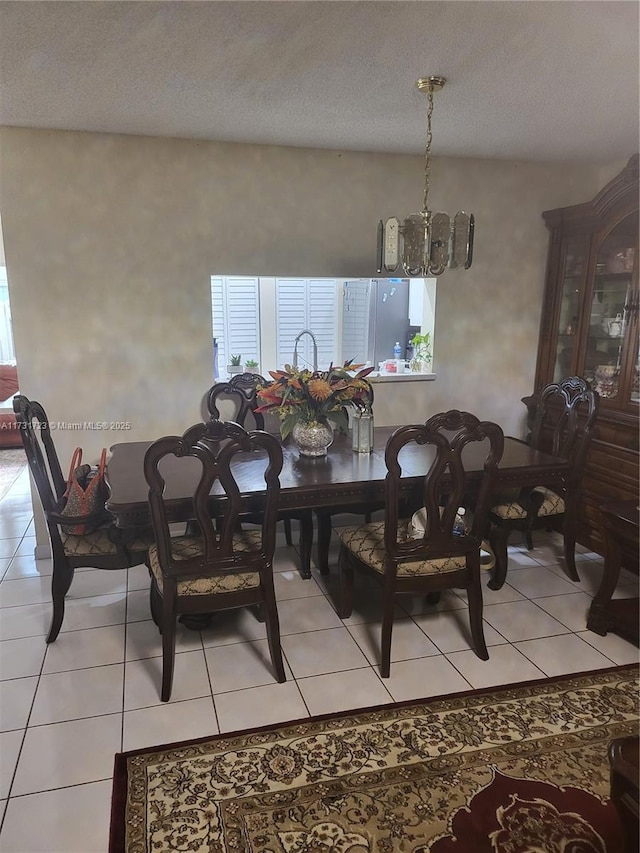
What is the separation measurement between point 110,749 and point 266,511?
0.98m

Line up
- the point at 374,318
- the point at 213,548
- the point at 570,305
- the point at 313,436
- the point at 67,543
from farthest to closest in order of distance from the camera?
the point at 374,318, the point at 570,305, the point at 313,436, the point at 67,543, the point at 213,548

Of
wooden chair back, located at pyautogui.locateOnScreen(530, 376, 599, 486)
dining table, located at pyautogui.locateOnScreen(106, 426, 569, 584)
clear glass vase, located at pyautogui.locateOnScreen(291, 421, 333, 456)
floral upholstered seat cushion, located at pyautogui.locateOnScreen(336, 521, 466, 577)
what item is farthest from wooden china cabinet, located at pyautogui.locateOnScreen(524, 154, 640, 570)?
clear glass vase, located at pyautogui.locateOnScreen(291, 421, 333, 456)

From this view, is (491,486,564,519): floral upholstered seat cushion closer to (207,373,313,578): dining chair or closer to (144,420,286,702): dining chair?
(207,373,313,578): dining chair

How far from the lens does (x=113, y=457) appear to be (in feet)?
9.30

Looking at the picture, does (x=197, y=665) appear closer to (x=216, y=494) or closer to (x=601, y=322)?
(x=216, y=494)

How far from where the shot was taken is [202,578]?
2.23 m

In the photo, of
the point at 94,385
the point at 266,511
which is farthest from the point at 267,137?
the point at 266,511

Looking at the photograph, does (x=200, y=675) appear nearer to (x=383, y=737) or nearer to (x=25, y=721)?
(x=25, y=721)

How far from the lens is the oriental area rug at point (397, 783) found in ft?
5.45

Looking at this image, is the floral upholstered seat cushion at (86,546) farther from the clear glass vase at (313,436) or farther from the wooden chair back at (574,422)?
the wooden chair back at (574,422)

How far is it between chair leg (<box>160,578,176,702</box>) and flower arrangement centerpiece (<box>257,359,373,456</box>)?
3.01 ft

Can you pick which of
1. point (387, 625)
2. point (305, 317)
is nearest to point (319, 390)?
point (387, 625)

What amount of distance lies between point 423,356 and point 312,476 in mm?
1858

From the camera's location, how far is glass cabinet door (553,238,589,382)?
368 centimetres
